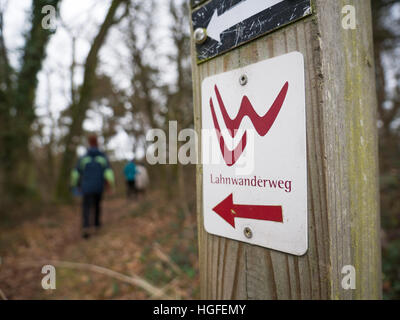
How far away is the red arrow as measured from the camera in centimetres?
73

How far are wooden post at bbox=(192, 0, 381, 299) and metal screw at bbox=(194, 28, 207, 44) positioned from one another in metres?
0.09

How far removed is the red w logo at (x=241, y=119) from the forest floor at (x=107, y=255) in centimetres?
121

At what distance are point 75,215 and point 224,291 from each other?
751 cm

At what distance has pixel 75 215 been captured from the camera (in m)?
7.33

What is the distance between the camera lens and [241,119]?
2.64ft

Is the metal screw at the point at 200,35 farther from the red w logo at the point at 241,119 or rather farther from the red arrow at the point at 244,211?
the red arrow at the point at 244,211

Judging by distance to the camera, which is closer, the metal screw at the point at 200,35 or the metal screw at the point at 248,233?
the metal screw at the point at 248,233

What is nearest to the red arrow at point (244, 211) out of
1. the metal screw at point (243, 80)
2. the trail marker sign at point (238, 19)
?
the metal screw at point (243, 80)

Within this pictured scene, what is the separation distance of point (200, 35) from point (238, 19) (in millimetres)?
170

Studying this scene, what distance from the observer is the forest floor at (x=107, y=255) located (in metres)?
3.08
